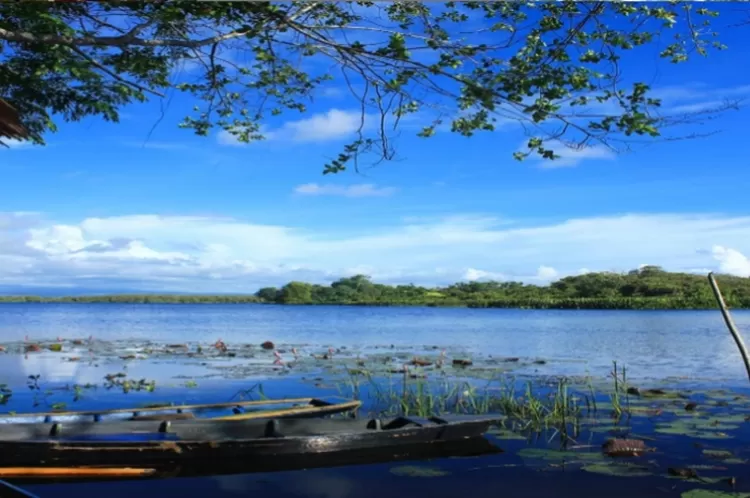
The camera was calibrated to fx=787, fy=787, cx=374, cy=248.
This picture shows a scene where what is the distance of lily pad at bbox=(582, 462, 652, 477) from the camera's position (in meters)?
2.96

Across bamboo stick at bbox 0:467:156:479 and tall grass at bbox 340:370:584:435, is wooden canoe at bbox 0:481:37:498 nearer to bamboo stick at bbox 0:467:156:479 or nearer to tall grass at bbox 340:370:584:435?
bamboo stick at bbox 0:467:156:479

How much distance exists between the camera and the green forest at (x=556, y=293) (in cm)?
380

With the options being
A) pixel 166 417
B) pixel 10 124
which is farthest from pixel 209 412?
pixel 10 124

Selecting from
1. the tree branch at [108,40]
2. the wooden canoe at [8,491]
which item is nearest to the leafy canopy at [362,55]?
the tree branch at [108,40]

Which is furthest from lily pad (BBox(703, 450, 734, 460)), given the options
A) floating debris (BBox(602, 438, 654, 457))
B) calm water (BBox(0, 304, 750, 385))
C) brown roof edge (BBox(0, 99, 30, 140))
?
brown roof edge (BBox(0, 99, 30, 140))

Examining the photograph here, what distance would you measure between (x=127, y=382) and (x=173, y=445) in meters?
2.29

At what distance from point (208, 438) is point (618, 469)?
166 cm

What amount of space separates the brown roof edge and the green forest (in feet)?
4.74

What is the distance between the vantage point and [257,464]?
10.0 ft

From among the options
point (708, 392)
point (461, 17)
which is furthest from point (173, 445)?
→ point (708, 392)

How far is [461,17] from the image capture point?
11.0ft

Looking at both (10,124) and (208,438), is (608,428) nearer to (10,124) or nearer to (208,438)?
(208,438)

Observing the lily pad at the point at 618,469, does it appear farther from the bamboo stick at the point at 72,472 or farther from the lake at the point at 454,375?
the bamboo stick at the point at 72,472

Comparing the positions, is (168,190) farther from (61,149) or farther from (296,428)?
(296,428)
